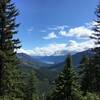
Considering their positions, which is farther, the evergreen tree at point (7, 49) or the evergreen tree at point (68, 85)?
the evergreen tree at point (68, 85)

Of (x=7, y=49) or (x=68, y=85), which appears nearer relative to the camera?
(x=7, y=49)

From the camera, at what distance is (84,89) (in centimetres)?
5788

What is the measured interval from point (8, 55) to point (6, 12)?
461cm

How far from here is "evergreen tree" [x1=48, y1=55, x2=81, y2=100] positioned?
49156mm

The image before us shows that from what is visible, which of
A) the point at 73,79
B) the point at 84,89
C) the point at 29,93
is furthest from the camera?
the point at 29,93

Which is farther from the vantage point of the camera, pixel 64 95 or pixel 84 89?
pixel 84 89

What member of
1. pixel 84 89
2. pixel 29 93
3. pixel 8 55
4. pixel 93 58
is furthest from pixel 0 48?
pixel 29 93

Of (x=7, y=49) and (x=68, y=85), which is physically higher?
(x=7, y=49)

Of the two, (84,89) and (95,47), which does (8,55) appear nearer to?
(95,47)

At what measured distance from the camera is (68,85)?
49844 millimetres

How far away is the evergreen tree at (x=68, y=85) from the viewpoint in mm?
49156

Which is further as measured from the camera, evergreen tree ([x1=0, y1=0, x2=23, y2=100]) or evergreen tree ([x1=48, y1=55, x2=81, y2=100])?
evergreen tree ([x1=48, y1=55, x2=81, y2=100])

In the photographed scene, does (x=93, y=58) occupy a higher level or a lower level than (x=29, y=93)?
higher

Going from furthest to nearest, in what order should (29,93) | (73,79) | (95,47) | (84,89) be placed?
1. (29,93)
2. (84,89)
3. (73,79)
4. (95,47)
